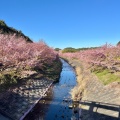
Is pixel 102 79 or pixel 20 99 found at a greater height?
pixel 102 79

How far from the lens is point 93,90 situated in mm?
28766

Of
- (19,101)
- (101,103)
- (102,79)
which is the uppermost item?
(102,79)

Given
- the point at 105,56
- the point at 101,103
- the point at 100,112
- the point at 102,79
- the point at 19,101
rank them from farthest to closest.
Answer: the point at 105,56 < the point at 102,79 < the point at 19,101 < the point at 101,103 < the point at 100,112

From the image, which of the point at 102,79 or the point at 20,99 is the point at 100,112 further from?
the point at 102,79

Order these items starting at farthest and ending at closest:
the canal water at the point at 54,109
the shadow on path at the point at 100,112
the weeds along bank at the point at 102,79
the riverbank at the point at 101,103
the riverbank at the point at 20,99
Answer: the weeds along bank at the point at 102,79, the canal water at the point at 54,109, the riverbank at the point at 20,99, the riverbank at the point at 101,103, the shadow on path at the point at 100,112

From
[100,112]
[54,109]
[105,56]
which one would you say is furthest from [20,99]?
[105,56]

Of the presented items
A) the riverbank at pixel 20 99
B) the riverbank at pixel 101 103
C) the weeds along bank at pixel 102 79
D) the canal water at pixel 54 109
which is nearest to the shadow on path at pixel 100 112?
the riverbank at pixel 101 103

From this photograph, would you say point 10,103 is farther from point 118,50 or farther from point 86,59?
point 86,59

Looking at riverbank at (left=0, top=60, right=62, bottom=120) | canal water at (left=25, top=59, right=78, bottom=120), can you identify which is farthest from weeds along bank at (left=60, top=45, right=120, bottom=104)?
riverbank at (left=0, top=60, right=62, bottom=120)

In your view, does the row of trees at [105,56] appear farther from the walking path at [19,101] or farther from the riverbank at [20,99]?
the walking path at [19,101]

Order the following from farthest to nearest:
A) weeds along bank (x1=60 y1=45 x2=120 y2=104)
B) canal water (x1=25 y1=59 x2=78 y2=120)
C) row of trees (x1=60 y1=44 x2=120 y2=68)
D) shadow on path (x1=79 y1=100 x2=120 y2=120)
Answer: row of trees (x1=60 y1=44 x2=120 y2=68), weeds along bank (x1=60 y1=45 x2=120 y2=104), canal water (x1=25 y1=59 x2=78 y2=120), shadow on path (x1=79 y1=100 x2=120 y2=120)

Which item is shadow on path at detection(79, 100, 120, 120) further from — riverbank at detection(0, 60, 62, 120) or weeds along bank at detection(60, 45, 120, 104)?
riverbank at detection(0, 60, 62, 120)

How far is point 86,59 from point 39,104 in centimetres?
2318

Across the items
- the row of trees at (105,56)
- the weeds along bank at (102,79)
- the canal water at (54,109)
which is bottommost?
the canal water at (54,109)
